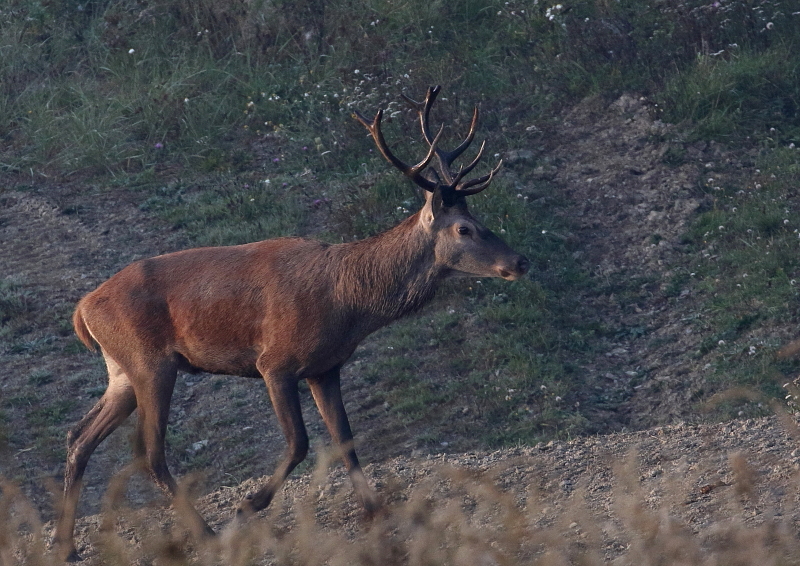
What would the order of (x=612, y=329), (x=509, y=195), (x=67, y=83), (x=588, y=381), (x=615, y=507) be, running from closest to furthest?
1. (x=615, y=507)
2. (x=588, y=381)
3. (x=612, y=329)
4. (x=509, y=195)
5. (x=67, y=83)

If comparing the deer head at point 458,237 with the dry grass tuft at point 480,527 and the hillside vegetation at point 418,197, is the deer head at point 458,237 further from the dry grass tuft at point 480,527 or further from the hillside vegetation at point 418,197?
the hillside vegetation at point 418,197

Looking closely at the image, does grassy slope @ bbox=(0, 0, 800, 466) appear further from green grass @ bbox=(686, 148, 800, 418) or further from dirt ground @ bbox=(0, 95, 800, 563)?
dirt ground @ bbox=(0, 95, 800, 563)

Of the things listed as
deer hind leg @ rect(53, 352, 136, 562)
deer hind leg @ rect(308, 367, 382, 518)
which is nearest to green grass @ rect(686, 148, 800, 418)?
deer hind leg @ rect(308, 367, 382, 518)

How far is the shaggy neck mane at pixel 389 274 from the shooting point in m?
6.55

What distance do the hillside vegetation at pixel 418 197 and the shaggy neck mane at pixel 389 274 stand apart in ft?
4.55

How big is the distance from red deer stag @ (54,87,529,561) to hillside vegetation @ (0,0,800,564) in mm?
1102

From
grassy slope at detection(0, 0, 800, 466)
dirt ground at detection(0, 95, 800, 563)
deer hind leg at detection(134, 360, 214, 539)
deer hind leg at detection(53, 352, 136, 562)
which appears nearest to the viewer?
dirt ground at detection(0, 95, 800, 563)

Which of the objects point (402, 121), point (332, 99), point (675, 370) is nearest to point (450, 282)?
point (675, 370)

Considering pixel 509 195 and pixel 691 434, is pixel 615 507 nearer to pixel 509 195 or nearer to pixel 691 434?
pixel 691 434

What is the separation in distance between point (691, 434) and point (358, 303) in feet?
7.16

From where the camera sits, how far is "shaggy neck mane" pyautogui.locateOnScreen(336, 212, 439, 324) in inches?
258

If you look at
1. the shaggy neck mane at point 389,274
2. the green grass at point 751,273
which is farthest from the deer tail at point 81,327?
the green grass at point 751,273

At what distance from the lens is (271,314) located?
640cm

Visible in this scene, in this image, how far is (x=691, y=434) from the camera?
6848mm
